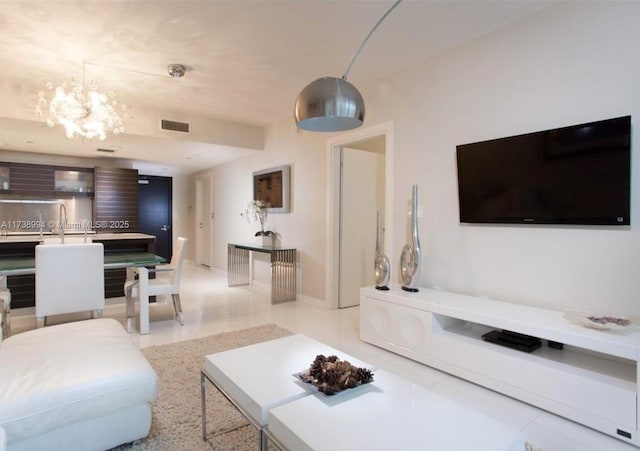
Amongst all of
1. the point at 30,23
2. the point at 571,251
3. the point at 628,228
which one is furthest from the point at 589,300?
the point at 30,23

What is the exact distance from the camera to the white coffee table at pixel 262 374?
59.7 inches

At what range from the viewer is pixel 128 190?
7082 mm

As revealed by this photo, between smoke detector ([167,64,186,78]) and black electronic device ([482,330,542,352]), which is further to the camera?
smoke detector ([167,64,186,78])

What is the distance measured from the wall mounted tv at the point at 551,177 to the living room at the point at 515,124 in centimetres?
8

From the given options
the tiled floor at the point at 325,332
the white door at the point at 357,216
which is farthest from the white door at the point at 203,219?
the white door at the point at 357,216

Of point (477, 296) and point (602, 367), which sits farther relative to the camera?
point (477, 296)

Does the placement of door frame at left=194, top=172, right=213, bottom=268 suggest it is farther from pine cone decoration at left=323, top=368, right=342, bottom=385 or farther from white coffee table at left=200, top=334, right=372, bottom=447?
pine cone decoration at left=323, top=368, right=342, bottom=385

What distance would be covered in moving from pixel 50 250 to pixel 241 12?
2638 millimetres

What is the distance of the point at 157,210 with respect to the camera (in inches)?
352

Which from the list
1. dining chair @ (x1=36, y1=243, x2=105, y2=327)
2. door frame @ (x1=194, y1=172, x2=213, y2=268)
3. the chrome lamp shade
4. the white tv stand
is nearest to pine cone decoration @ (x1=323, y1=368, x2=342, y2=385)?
the chrome lamp shade

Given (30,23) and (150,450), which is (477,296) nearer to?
(150,450)

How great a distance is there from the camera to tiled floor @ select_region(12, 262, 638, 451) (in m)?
1.96

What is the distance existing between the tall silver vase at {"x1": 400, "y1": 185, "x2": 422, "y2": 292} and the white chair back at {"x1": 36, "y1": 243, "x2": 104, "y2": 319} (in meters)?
2.89

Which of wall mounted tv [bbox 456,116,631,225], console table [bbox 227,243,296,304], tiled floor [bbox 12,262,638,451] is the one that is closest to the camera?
tiled floor [bbox 12,262,638,451]
